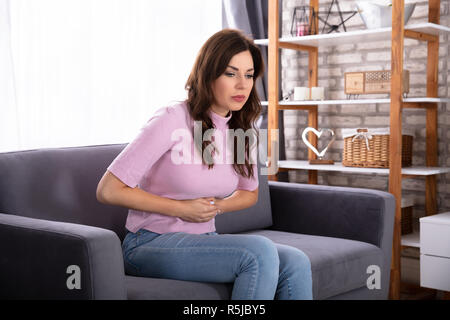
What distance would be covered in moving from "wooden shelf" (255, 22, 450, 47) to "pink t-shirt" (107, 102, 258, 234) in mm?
1440

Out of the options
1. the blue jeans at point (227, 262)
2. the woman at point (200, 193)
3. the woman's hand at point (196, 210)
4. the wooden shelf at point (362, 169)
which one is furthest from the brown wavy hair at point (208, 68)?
the wooden shelf at point (362, 169)

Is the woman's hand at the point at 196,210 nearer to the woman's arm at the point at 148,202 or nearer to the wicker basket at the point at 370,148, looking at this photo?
the woman's arm at the point at 148,202

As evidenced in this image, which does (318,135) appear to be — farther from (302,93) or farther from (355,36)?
(355,36)

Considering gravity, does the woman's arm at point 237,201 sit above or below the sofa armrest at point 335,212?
above

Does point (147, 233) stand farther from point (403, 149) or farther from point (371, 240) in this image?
point (403, 149)

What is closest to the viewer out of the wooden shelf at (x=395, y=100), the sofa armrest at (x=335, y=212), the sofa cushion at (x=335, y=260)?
the sofa cushion at (x=335, y=260)

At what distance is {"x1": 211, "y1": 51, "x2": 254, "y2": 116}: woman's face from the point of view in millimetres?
1942

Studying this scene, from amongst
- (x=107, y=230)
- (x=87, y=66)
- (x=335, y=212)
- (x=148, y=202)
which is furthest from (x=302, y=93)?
(x=107, y=230)

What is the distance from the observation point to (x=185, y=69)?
11.3 feet

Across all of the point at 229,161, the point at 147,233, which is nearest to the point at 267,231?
the point at 229,161

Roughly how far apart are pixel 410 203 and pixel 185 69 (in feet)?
4.67

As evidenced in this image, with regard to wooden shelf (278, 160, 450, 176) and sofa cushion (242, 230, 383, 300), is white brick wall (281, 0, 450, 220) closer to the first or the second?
wooden shelf (278, 160, 450, 176)

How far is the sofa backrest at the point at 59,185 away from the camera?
2025 millimetres

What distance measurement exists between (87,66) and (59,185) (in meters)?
0.89
